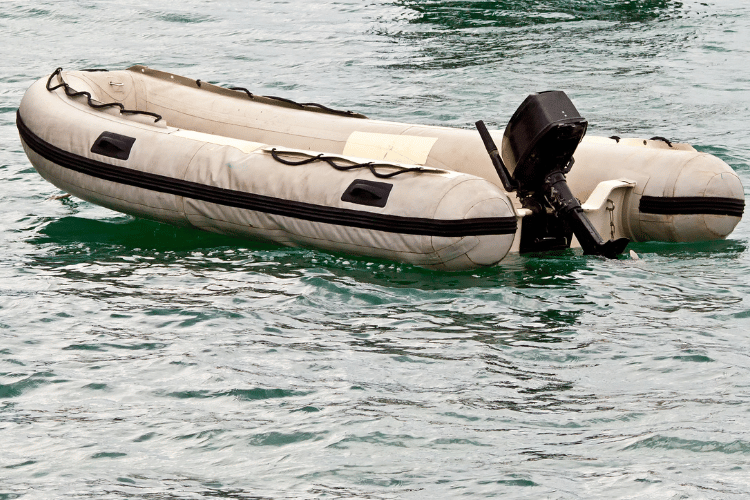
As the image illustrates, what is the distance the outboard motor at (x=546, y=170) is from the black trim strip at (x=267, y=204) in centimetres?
37

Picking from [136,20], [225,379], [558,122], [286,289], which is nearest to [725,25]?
[136,20]

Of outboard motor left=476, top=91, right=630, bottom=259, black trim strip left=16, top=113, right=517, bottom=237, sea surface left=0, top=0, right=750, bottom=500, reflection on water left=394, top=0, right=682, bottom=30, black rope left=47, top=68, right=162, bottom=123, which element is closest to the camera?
sea surface left=0, top=0, right=750, bottom=500

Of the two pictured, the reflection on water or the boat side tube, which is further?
the reflection on water

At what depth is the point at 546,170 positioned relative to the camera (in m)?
5.58

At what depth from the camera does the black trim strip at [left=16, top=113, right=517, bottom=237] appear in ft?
17.2

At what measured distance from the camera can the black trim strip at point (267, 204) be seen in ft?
17.2

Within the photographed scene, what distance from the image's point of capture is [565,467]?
3492 millimetres

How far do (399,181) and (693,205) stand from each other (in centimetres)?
159

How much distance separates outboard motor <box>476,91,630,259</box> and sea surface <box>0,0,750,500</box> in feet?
0.41

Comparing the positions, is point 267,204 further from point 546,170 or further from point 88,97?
point 88,97

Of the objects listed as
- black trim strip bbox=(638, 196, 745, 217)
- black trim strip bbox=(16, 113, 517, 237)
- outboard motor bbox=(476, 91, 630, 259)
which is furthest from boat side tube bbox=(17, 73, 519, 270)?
black trim strip bbox=(638, 196, 745, 217)

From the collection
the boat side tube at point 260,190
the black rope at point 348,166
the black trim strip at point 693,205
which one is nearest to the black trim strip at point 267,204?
the boat side tube at point 260,190

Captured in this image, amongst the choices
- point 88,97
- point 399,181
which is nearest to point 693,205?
point 399,181

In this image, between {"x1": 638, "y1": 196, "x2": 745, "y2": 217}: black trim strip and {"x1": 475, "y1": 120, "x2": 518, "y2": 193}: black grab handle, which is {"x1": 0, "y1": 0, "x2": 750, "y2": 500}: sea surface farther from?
{"x1": 475, "y1": 120, "x2": 518, "y2": 193}: black grab handle
